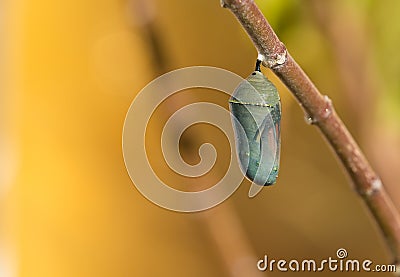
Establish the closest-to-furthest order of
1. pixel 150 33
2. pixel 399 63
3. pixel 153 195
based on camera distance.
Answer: pixel 150 33
pixel 399 63
pixel 153 195

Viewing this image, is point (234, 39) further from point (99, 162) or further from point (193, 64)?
point (99, 162)

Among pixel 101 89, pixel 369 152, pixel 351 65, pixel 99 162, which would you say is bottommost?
pixel 369 152

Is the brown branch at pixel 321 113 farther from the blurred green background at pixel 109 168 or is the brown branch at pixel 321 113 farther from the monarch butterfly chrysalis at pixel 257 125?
the blurred green background at pixel 109 168

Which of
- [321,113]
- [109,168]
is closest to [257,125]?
[321,113]

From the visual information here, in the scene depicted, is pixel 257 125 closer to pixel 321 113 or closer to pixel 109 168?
pixel 321 113

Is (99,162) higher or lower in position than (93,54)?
lower

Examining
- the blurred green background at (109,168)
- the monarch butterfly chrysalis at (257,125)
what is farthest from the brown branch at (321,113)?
the blurred green background at (109,168)

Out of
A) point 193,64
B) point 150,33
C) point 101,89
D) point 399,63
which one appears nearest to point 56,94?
point 101,89
